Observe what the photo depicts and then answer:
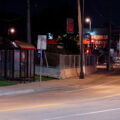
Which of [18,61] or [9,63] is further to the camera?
[18,61]

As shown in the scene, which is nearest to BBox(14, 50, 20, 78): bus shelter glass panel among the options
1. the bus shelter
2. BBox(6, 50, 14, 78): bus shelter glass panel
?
the bus shelter

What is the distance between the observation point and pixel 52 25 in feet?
159

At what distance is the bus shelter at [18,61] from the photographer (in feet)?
69.5

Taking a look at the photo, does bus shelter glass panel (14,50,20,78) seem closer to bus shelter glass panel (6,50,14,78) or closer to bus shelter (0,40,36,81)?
bus shelter (0,40,36,81)

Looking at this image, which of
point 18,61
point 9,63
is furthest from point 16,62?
point 9,63

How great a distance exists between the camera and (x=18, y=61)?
74.5 feet

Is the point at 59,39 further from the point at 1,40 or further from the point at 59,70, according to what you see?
the point at 59,70

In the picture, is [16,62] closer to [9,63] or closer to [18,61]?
[18,61]

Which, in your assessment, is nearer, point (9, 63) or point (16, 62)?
point (9, 63)

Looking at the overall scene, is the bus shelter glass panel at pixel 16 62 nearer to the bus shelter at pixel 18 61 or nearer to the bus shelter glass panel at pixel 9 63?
the bus shelter at pixel 18 61

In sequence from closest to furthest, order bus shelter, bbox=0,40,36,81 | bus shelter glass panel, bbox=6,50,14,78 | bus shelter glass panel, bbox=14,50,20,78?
bus shelter, bbox=0,40,36,81 → bus shelter glass panel, bbox=14,50,20,78 → bus shelter glass panel, bbox=6,50,14,78

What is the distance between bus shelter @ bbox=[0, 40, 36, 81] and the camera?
21188mm

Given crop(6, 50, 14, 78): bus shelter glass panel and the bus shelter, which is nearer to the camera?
the bus shelter

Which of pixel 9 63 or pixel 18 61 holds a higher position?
pixel 18 61
